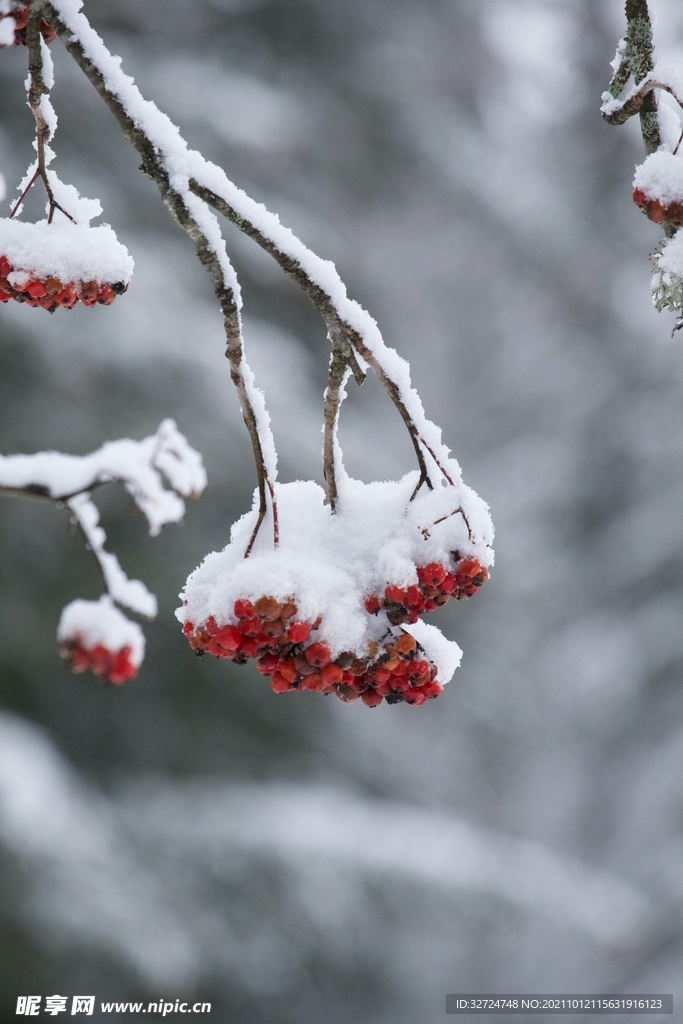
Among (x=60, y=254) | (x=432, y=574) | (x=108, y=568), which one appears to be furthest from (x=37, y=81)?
(x=432, y=574)

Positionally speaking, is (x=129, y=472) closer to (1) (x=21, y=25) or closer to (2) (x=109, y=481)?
(2) (x=109, y=481)

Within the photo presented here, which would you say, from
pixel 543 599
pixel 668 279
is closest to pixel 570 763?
pixel 543 599

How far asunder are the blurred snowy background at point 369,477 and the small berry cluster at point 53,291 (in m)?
3.71

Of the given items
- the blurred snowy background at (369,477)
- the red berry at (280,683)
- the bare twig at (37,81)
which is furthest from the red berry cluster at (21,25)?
the blurred snowy background at (369,477)

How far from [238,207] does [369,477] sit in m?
5.01

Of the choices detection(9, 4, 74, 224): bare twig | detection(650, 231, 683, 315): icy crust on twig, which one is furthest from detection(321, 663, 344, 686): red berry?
detection(9, 4, 74, 224): bare twig

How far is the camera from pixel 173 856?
4488 millimetres

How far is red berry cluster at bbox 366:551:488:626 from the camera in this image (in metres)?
0.83

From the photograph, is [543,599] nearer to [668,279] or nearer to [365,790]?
[365,790]

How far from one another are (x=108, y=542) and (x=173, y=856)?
200 cm

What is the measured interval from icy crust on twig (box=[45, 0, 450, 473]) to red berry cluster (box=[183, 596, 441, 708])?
8.4 inches

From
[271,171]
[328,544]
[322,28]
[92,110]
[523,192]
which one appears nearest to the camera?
[328,544]

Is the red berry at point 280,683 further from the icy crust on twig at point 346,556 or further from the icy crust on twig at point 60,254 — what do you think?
the icy crust on twig at point 60,254

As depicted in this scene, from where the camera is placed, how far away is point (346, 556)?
35.4 inches
